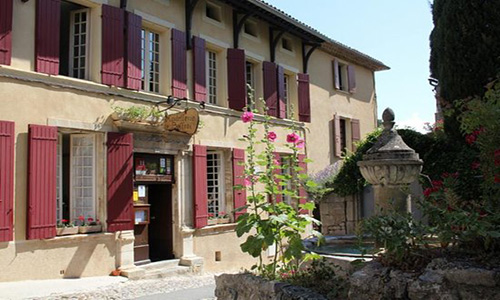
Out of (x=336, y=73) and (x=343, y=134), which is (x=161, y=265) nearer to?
(x=343, y=134)

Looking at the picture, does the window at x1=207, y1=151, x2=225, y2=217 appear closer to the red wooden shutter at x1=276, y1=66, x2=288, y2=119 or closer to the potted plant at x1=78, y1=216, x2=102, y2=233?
the red wooden shutter at x1=276, y1=66, x2=288, y2=119

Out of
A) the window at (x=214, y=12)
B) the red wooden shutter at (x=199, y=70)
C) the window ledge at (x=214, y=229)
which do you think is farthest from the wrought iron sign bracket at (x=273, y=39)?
the window ledge at (x=214, y=229)

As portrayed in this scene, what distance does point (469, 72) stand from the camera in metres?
9.20

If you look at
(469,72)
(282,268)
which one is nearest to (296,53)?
(469,72)

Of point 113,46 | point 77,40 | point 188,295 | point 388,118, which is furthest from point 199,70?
point 388,118

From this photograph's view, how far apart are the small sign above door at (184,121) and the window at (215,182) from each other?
1871 millimetres

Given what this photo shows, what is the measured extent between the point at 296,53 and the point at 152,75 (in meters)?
5.99

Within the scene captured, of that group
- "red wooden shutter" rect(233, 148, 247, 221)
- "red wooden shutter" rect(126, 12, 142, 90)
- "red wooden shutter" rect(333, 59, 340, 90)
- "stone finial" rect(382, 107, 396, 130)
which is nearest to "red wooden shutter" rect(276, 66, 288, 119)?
"red wooden shutter" rect(233, 148, 247, 221)

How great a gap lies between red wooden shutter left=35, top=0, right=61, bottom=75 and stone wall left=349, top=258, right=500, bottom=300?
6988mm

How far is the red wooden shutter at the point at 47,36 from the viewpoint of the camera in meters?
8.55

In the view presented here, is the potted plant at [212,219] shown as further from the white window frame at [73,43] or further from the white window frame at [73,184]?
the white window frame at [73,43]

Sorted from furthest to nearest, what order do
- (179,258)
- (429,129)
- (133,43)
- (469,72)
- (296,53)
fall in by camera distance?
(296,53)
(429,129)
(179,258)
(133,43)
(469,72)

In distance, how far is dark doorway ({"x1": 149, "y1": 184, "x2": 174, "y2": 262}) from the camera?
437 inches

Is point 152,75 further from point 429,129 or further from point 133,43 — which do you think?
point 429,129
